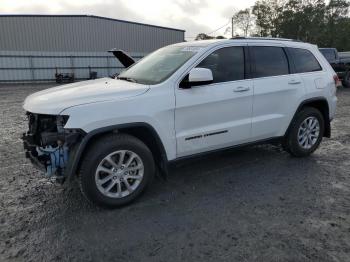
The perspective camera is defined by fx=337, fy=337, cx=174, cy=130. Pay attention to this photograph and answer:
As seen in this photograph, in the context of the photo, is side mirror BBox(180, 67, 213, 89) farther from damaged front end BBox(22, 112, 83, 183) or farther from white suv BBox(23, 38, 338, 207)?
damaged front end BBox(22, 112, 83, 183)

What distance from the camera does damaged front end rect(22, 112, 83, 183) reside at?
3475 mm

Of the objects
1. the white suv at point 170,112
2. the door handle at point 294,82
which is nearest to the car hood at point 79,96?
the white suv at point 170,112

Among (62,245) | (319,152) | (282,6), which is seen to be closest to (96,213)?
(62,245)

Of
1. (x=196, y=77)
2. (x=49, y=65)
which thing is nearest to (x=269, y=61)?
(x=196, y=77)

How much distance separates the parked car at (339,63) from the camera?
16.4 meters

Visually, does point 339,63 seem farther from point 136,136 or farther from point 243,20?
point 243,20

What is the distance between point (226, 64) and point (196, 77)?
80 centimetres

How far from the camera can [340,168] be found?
16.6 ft

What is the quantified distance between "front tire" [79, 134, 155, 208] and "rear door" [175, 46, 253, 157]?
0.51 metres

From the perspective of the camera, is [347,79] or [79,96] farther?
[347,79]

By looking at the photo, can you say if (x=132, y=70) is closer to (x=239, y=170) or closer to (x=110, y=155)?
(x=110, y=155)

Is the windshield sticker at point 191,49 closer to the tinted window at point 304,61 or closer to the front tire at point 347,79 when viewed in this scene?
the tinted window at point 304,61

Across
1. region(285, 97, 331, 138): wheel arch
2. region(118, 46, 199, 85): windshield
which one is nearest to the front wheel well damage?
region(118, 46, 199, 85): windshield

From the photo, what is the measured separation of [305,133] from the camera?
5473mm
